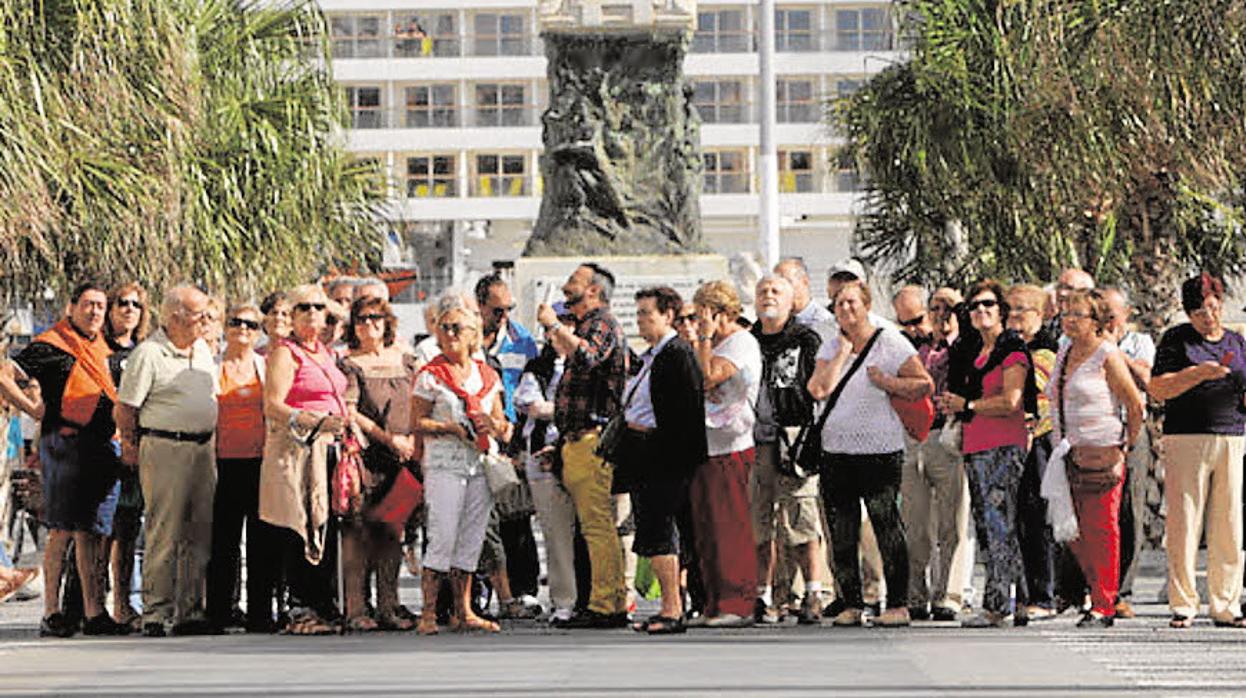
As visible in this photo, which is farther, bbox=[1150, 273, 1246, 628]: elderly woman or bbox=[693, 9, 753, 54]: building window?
bbox=[693, 9, 753, 54]: building window

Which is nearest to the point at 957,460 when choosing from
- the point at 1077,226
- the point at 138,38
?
the point at 138,38

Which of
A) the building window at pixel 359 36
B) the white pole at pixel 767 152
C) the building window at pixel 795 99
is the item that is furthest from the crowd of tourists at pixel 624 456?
the building window at pixel 359 36

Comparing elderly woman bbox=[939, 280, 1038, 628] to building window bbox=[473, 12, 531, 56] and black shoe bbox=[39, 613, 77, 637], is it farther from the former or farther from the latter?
building window bbox=[473, 12, 531, 56]

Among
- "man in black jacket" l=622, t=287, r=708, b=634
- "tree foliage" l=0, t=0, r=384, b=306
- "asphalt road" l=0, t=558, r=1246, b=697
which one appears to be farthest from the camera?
"tree foliage" l=0, t=0, r=384, b=306

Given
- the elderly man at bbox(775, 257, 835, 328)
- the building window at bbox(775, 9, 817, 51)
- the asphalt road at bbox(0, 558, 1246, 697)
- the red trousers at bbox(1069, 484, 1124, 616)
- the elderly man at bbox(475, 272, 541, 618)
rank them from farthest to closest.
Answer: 1. the building window at bbox(775, 9, 817, 51)
2. the elderly man at bbox(475, 272, 541, 618)
3. the elderly man at bbox(775, 257, 835, 328)
4. the red trousers at bbox(1069, 484, 1124, 616)
5. the asphalt road at bbox(0, 558, 1246, 697)

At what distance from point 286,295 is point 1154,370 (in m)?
4.54

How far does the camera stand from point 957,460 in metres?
16.6

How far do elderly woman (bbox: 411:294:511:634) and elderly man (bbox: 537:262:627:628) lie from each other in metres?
0.42

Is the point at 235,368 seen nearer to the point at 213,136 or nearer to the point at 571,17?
the point at 571,17

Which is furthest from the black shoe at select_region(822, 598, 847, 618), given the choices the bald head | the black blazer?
the bald head

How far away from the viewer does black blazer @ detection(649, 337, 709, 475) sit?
1575cm

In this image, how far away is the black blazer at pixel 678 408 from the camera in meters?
15.8

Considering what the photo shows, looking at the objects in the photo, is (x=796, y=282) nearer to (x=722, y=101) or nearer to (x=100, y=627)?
(x=100, y=627)

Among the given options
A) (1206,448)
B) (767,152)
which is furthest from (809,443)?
(767,152)
